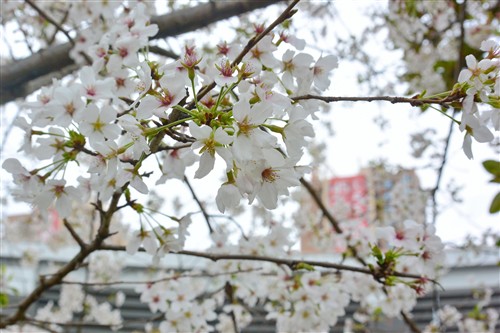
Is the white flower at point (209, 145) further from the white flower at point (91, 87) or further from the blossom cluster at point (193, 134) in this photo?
the white flower at point (91, 87)

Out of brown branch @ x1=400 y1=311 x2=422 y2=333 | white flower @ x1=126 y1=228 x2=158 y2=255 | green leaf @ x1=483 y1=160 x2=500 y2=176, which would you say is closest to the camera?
white flower @ x1=126 y1=228 x2=158 y2=255

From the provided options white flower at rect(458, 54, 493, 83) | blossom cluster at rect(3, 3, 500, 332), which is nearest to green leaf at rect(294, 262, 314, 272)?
blossom cluster at rect(3, 3, 500, 332)

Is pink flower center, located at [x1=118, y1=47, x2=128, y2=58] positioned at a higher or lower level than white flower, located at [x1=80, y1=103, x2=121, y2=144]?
higher

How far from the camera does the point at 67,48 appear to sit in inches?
61.7

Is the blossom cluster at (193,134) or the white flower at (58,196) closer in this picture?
the blossom cluster at (193,134)

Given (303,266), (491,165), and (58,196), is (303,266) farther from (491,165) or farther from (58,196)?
(491,165)

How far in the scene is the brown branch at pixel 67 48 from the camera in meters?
1.42

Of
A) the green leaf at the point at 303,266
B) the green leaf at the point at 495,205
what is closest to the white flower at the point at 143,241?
the green leaf at the point at 303,266

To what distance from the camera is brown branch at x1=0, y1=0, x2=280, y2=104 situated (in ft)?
4.67

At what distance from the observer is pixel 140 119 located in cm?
60

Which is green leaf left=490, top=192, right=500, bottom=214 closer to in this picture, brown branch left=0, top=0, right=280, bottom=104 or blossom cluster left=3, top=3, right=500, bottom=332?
blossom cluster left=3, top=3, right=500, bottom=332

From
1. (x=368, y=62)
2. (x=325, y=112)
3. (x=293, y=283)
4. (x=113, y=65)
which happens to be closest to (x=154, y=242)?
(x=113, y=65)

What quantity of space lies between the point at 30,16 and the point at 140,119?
179 centimetres

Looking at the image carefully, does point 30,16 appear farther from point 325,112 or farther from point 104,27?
point 325,112
